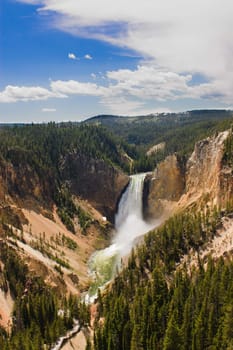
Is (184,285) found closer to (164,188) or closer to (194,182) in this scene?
(194,182)

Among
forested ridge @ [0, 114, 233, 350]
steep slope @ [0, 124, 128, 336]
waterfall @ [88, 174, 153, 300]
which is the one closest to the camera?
forested ridge @ [0, 114, 233, 350]

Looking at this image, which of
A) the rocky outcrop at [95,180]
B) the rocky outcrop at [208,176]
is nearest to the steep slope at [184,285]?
the rocky outcrop at [208,176]

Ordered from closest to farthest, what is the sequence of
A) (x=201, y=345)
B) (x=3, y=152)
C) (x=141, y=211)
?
(x=201, y=345) < (x=3, y=152) < (x=141, y=211)

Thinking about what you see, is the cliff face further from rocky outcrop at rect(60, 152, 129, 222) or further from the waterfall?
rocky outcrop at rect(60, 152, 129, 222)

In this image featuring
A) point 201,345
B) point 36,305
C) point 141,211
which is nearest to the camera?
point 201,345

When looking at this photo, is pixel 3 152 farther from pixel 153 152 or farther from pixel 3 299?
pixel 153 152

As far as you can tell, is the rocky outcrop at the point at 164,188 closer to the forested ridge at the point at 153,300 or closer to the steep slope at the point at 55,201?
the steep slope at the point at 55,201

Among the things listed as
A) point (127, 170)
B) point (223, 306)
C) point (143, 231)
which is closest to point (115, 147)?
point (127, 170)

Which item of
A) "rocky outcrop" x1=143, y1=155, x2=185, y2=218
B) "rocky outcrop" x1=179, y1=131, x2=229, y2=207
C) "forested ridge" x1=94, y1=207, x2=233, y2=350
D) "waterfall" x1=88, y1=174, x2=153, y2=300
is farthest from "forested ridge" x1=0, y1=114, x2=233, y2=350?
"rocky outcrop" x1=143, y1=155, x2=185, y2=218
